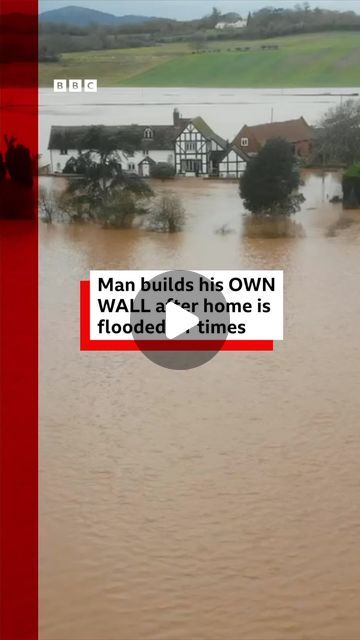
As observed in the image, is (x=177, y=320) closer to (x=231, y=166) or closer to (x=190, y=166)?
(x=231, y=166)

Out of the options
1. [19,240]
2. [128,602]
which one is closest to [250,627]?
[128,602]

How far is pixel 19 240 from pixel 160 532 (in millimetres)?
3691

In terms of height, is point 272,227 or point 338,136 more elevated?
point 338,136

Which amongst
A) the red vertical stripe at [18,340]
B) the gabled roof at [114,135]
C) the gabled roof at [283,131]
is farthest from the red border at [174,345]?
the gabled roof at [114,135]

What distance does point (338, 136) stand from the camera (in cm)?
577

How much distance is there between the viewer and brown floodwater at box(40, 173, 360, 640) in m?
1.62

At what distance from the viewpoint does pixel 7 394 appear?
2621 mm

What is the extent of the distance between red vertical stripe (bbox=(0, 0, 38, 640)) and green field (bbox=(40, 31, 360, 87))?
0.46m

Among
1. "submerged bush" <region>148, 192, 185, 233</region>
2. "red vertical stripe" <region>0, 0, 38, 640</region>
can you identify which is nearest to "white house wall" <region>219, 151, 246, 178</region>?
"submerged bush" <region>148, 192, 185, 233</region>

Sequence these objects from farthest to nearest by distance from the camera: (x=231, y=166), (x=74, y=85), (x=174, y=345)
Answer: (x=231, y=166), (x=74, y=85), (x=174, y=345)

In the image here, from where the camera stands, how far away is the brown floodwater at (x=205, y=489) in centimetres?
162

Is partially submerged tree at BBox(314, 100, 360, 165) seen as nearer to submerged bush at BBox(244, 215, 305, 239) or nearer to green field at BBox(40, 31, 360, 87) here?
green field at BBox(40, 31, 360, 87)

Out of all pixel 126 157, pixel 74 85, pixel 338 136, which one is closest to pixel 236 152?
pixel 126 157

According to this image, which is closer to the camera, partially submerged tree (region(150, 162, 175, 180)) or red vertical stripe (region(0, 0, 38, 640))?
red vertical stripe (region(0, 0, 38, 640))
